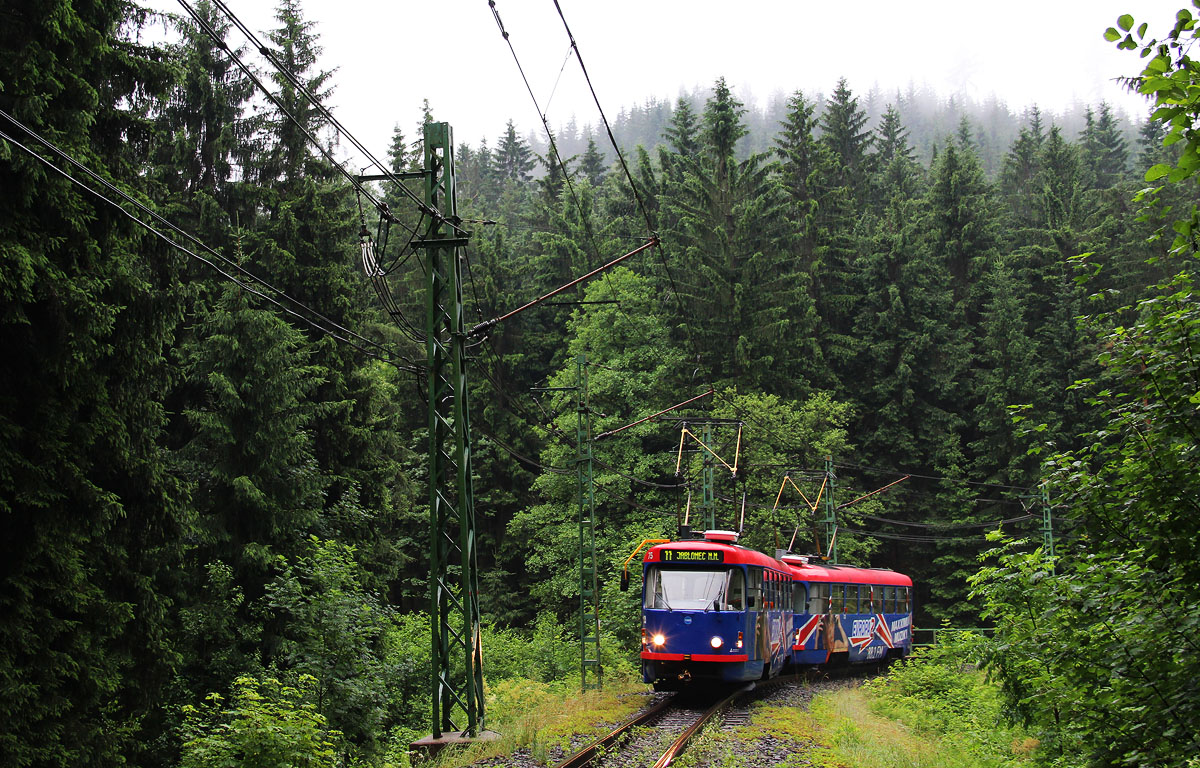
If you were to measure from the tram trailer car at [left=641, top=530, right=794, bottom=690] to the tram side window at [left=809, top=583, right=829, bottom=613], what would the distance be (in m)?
5.22

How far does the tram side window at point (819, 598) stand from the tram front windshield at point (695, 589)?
644 centimetres

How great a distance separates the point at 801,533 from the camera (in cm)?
4297

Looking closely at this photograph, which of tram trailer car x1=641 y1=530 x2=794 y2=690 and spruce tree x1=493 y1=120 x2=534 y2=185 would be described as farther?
spruce tree x1=493 y1=120 x2=534 y2=185

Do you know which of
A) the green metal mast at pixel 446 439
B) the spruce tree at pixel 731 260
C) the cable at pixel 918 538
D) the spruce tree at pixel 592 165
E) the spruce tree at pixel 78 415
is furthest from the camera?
the spruce tree at pixel 592 165

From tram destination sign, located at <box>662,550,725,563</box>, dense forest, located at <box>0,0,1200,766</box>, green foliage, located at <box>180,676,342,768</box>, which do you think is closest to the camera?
dense forest, located at <box>0,0,1200,766</box>

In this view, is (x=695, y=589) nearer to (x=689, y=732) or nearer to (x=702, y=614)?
(x=702, y=614)

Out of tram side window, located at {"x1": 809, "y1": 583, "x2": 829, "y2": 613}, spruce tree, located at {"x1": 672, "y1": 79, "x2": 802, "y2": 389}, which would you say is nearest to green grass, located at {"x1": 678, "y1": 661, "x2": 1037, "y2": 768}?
tram side window, located at {"x1": 809, "y1": 583, "x2": 829, "y2": 613}

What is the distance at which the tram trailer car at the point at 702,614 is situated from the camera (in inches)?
695

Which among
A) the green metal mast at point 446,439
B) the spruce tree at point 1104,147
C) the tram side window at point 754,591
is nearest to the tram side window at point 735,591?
the tram side window at point 754,591

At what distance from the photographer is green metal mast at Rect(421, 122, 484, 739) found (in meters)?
12.8

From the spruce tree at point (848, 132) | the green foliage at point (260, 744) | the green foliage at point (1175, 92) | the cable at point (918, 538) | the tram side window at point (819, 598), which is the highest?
the spruce tree at point (848, 132)

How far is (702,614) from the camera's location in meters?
17.8

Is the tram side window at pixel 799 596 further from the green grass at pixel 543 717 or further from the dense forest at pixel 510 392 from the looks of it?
the green grass at pixel 543 717

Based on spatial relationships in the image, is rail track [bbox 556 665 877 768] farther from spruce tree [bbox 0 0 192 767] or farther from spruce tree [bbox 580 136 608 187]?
spruce tree [bbox 580 136 608 187]
